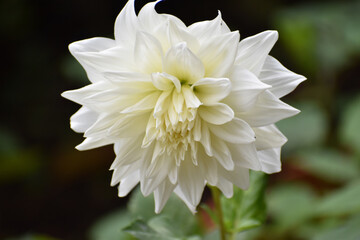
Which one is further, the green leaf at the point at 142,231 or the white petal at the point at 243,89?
the green leaf at the point at 142,231

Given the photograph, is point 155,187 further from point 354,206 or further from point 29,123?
point 29,123

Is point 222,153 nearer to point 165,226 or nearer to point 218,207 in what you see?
point 218,207

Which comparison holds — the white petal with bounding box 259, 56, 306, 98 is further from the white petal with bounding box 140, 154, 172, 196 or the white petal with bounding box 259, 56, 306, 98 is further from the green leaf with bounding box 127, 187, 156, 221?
the green leaf with bounding box 127, 187, 156, 221

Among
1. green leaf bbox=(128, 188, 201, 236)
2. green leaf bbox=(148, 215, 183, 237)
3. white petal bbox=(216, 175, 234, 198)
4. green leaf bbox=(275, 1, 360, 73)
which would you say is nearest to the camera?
white petal bbox=(216, 175, 234, 198)

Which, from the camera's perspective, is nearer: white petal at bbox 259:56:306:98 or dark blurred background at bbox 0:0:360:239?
white petal at bbox 259:56:306:98

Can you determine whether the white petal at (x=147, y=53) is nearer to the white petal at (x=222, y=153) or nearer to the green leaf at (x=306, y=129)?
the white petal at (x=222, y=153)

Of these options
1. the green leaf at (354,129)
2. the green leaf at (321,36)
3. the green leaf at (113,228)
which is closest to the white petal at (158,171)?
the green leaf at (113,228)

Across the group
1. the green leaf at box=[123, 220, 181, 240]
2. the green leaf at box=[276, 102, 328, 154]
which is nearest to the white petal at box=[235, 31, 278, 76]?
the green leaf at box=[123, 220, 181, 240]
